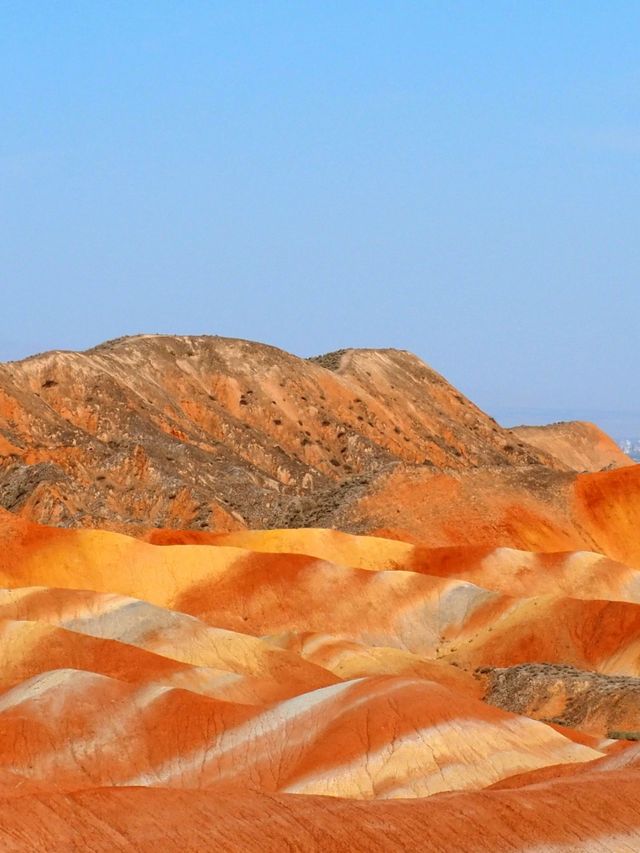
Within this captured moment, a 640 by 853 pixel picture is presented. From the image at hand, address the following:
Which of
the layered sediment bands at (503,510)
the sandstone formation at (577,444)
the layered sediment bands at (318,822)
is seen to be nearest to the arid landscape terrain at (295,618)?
the layered sediment bands at (318,822)

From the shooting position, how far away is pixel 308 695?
47.8 metres

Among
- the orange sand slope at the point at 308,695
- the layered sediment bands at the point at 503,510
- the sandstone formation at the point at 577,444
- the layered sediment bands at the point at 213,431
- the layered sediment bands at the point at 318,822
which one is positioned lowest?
the layered sediment bands at the point at 318,822

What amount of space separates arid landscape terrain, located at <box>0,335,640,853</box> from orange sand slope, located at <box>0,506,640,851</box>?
92 mm

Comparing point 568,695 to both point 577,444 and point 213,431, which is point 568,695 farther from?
point 577,444

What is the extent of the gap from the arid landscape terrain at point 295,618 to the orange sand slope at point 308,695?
92 mm

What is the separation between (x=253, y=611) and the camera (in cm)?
7019

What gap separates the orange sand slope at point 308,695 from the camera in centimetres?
2956

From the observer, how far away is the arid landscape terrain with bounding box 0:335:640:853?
30.9m

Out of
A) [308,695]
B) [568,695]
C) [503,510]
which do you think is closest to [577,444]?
[503,510]

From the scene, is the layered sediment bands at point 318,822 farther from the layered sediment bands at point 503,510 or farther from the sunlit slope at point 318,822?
the layered sediment bands at point 503,510

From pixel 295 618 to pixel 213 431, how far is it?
4848cm

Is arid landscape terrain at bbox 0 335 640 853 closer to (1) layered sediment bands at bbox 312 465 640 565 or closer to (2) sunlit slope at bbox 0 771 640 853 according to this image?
(2) sunlit slope at bbox 0 771 640 853

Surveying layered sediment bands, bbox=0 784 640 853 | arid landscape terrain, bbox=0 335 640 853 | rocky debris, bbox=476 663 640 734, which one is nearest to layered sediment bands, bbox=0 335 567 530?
arid landscape terrain, bbox=0 335 640 853

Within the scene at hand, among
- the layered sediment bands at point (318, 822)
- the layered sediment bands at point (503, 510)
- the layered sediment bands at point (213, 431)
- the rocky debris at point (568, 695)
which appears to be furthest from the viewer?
the layered sediment bands at point (213, 431)
